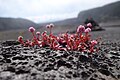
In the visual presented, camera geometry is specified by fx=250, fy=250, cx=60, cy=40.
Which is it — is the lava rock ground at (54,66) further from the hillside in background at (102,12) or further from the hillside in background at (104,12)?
the hillside in background at (102,12)

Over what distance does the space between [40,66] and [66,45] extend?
121cm

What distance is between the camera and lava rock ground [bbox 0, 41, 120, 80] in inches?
112

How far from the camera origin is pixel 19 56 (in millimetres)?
3404

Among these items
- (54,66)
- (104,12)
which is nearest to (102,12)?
(104,12)

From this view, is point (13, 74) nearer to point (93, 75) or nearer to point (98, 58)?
point (93, 75)

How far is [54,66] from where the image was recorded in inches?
123

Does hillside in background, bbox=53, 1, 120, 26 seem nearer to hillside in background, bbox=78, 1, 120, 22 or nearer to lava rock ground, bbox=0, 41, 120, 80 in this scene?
hillside in background, bbox=78, 1, 120, 22

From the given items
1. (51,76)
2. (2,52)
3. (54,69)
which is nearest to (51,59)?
(54,69)

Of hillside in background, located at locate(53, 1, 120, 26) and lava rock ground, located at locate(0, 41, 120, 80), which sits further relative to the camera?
hillside in background, located at locate(53, 1, 120, 26)

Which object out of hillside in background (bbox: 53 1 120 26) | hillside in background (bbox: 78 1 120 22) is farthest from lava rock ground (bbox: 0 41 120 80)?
hillside in background (bbox: 53 1 120 26)

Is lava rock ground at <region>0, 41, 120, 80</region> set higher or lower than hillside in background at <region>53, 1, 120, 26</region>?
higher

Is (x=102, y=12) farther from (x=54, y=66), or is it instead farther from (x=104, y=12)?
(x=54, y=66)

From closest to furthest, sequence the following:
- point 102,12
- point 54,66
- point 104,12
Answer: point 54,66 → point 104,12 → point 102,12

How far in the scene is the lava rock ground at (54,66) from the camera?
2846mm
